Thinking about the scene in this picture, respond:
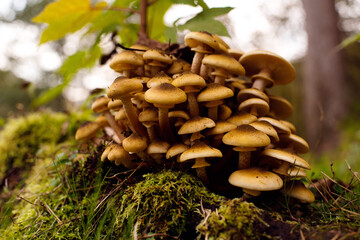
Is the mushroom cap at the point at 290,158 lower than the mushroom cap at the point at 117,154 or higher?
higher

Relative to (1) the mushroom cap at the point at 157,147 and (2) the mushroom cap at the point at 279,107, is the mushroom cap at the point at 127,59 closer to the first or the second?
(1) the mushroom cap at the point at 157,147

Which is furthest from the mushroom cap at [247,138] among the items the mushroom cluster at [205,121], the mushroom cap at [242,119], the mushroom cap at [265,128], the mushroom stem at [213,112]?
the mushroom stem at [213,112]

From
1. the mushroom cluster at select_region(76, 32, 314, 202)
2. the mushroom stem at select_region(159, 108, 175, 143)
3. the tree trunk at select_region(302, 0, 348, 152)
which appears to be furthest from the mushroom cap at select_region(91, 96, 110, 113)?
the tree trunk at select_region(302, 0, 348, 152)

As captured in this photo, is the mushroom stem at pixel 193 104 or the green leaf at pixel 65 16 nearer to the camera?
the mushroom stem at pixel 193 104

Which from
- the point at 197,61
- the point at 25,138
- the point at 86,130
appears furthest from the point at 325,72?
the point at 25,138

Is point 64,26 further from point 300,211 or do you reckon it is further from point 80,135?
point 300,211

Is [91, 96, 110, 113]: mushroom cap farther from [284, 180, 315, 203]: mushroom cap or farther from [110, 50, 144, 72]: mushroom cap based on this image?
[284, 180, 315, 203]: mushroom cap

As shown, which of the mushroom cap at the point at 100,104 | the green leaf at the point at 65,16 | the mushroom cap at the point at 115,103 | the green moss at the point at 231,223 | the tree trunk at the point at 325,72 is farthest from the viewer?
the tree trunk at the point at 325,72

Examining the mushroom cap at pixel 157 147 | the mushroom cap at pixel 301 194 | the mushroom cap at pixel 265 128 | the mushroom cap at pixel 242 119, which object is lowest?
the mushroom cap at pixel 301 194
